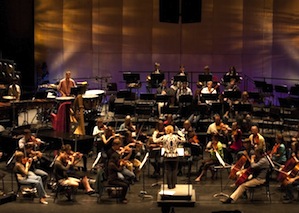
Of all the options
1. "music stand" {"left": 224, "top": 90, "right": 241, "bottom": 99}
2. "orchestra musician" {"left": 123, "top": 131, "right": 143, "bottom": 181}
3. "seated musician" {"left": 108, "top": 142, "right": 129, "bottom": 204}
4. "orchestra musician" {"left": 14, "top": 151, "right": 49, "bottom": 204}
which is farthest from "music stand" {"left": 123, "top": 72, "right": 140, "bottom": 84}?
"orchestra musician" {"left": 14, "top": 151, "right": 49, "bottom": 204}

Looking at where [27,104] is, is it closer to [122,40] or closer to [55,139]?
[55,139]

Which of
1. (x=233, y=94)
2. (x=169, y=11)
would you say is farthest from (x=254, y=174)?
(x=169, y=11)

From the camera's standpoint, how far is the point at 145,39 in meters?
27.0

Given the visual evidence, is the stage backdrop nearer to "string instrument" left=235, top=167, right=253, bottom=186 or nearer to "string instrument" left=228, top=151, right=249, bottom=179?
"string instrument" left=228, top=151, right=249, bottom=179

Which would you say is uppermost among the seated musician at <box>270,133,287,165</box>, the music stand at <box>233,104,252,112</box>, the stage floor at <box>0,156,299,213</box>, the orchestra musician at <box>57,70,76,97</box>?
the orchestra musician at <box>57,70,76,97</box>

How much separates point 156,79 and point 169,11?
4.58 meters

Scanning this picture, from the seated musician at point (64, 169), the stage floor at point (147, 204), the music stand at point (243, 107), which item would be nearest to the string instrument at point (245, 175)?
the stage floor at point (147, 204)

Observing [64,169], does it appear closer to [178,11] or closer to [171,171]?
[171,171]

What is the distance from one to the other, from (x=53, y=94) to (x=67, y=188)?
7.14 metres

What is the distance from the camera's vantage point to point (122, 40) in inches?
1062

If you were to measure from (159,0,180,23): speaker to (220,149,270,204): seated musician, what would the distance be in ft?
42.2

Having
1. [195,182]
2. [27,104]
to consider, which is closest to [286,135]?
[195,182]

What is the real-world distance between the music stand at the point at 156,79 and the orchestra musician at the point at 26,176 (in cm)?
897

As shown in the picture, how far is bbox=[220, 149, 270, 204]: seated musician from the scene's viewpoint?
47.8 ft
